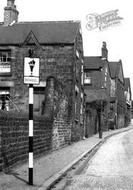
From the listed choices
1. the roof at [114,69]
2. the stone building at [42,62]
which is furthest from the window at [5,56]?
the roof at [114,69]

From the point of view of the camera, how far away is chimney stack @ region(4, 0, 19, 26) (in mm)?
33938

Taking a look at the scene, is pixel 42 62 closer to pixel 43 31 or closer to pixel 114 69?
pixel 43 31

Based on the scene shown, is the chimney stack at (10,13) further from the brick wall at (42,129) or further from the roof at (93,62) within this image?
the roof at (93,62)

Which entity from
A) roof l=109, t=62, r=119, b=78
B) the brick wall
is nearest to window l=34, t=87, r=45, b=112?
the brick wall

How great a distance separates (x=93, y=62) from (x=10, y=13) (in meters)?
24.0

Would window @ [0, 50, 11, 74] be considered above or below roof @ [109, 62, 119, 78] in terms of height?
below

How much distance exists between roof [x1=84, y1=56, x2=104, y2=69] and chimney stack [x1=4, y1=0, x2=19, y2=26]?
2076 cm

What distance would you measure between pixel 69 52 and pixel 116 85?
1507 inches

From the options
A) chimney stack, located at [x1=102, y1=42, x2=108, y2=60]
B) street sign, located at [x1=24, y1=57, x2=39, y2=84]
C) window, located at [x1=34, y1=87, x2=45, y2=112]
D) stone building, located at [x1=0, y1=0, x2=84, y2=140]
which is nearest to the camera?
street sign, located at [x1=24, y1=57, x2=39, y2=84]

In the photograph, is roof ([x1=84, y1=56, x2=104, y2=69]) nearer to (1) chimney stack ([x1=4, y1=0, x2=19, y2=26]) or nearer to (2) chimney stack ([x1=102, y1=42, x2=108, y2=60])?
(2) chimney stack ([x1=102, y1=42, x2=108, y2=60])

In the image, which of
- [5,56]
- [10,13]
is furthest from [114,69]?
[5,56]

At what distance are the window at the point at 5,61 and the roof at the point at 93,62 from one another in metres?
24.6

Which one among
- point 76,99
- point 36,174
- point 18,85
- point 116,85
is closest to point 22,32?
point 18,85

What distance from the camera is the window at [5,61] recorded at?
3012 cm
